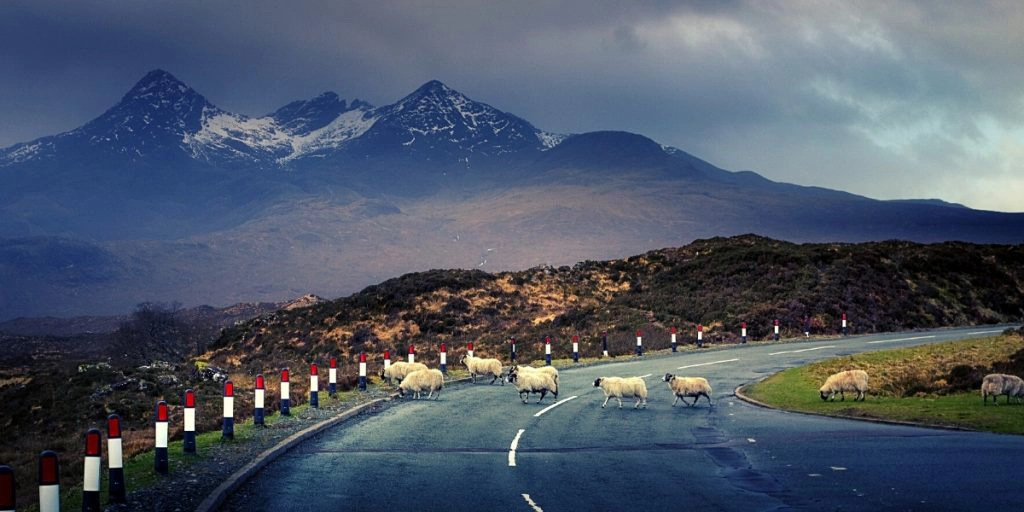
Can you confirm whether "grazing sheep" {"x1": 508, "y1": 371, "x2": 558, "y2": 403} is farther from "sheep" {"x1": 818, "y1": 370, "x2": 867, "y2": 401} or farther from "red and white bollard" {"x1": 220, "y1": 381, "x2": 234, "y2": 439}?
"red and white bollard" {"x1": 220, "y1": 381, "x2": 234, "y2": 439}

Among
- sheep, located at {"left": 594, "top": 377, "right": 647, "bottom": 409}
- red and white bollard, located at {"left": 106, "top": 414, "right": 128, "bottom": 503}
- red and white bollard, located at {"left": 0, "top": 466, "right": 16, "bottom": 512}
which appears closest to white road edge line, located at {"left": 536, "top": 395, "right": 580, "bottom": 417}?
sheep, located at {"left": 594, "top": 377, "right": 647, "bottom": 409}

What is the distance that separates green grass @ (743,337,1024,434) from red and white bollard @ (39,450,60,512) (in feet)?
55.0

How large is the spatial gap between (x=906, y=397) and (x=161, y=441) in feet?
61.4

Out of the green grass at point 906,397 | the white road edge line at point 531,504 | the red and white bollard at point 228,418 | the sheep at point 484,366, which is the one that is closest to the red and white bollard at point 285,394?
the red and white bollard at point 228,418

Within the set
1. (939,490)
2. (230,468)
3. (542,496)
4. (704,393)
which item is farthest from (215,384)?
(939,490)

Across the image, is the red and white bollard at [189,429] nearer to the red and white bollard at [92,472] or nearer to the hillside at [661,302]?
the red and white bollard at [92,472]

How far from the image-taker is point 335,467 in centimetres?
1744

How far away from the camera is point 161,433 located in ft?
53.4

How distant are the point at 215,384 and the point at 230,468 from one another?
26825mm

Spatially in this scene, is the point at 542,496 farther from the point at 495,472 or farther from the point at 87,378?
the point at 87,378

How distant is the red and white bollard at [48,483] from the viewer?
11242mm

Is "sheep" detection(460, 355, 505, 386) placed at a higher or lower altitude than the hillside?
lower

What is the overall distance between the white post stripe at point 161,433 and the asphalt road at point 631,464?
1.56 metres

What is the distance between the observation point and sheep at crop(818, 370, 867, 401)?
2658cm
